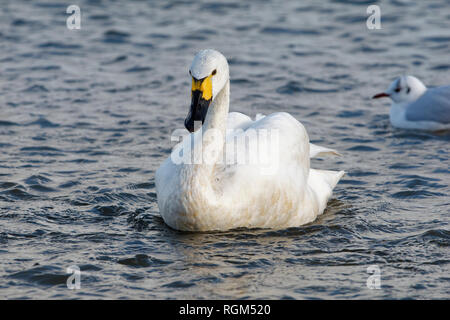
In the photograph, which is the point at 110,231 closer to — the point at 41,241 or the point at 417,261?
the point at 41,241

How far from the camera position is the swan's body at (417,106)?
11328mm

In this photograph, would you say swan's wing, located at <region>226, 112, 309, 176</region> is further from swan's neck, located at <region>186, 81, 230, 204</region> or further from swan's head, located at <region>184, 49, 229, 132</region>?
swan's head, located at <region>184, 49, 229, 132</region>

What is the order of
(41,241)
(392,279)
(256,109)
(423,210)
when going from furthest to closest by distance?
(256,109)
(423,210)
(41,241)
(392,279)

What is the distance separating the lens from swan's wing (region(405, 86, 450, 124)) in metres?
11.3

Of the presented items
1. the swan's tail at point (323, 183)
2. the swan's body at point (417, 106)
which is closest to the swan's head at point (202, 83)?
the swan's tail at point (323, 183)

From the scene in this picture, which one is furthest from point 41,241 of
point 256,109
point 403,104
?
point 403,104

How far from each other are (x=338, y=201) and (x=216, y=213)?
186cm

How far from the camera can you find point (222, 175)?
6.99 metres

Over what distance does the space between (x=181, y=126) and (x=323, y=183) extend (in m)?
3.16

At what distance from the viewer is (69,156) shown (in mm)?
9430

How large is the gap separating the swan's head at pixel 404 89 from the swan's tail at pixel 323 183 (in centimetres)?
394
